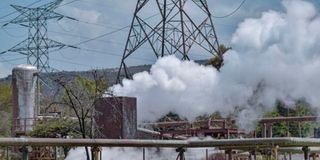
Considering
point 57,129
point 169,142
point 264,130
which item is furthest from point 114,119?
point 169,142

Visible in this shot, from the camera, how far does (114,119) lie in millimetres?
27109

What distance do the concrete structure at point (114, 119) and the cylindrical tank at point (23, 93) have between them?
9.42 m

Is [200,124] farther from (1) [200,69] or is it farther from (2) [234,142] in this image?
(2) [234,142]

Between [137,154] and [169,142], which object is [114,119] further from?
[169,142]

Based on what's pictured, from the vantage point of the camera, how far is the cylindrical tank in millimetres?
36500

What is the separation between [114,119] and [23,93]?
11722mm

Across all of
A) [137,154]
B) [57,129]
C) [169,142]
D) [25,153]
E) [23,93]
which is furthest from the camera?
[23,93]

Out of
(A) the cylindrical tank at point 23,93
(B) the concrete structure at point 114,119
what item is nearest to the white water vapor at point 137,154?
(B) the concrete structure at point 114,119

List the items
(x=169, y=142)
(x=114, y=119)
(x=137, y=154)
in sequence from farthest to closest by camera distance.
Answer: (x=114, y=119) → (x=137, y=154) → (x=169, y=142)

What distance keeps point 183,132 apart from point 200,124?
108 centimetres

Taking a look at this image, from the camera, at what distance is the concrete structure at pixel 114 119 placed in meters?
26.7

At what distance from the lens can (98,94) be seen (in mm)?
27688

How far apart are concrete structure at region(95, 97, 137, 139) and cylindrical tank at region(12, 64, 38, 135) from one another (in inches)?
371

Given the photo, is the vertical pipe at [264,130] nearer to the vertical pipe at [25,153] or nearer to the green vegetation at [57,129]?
the green vegetation at [57,129]
